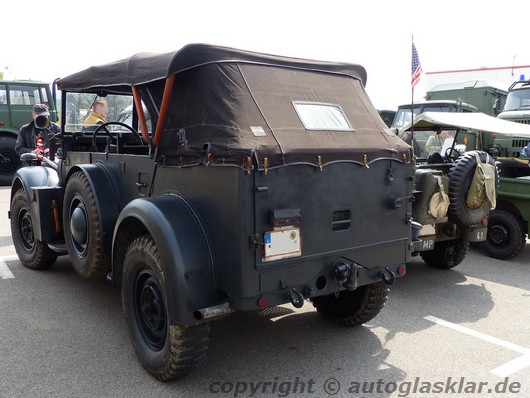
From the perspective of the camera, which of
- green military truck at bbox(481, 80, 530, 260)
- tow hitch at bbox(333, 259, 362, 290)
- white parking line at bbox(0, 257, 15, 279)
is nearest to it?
tow hitch at bbox(333, 259, 362, 290)

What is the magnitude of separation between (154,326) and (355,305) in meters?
1.61

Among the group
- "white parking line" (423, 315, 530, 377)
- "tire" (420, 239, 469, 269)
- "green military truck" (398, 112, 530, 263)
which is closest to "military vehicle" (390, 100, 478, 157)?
"green military truck" (398, 112, 530, 263)

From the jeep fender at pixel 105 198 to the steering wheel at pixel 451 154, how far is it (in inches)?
170

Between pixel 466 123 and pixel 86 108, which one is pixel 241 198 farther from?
pixel 466 123

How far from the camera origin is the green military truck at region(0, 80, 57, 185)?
1311cm

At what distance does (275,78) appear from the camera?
3422 millimetres

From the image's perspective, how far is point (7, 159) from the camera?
43.1 ft

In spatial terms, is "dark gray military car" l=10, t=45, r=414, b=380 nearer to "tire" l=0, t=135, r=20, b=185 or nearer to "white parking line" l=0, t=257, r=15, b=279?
"white parking line" l=0, t=257, r=15, b=279

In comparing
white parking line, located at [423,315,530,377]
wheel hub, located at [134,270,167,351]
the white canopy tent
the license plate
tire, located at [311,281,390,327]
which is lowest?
white parking line, located at [423,315,530,377]

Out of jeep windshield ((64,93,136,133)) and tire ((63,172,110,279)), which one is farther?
jeep windshield ((64,93,136,133))

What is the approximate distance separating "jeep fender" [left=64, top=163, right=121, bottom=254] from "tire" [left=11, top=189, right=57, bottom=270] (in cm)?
140

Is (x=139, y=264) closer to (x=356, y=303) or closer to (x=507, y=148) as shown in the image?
(x=356, y=303)

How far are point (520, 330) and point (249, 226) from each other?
9.06 ft

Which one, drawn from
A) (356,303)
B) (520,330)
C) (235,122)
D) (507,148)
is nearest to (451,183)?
(520,330)
